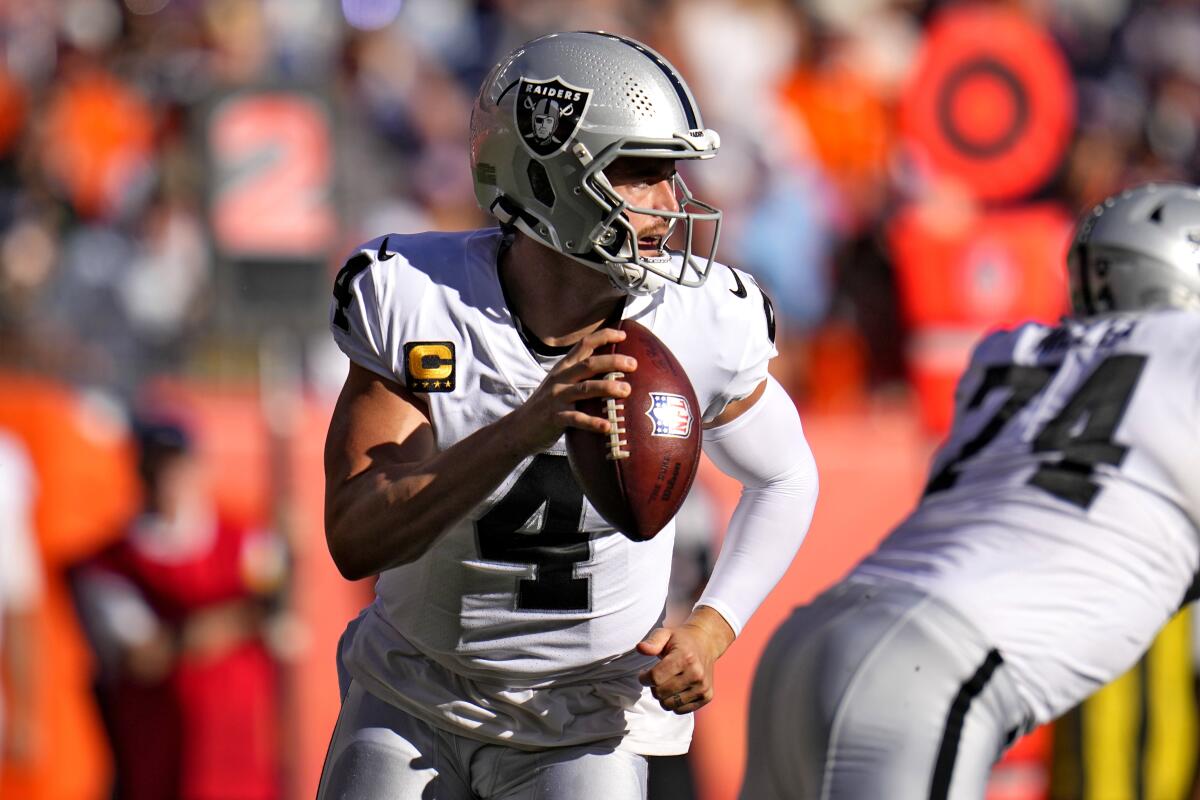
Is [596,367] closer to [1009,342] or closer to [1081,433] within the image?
[1081,433]

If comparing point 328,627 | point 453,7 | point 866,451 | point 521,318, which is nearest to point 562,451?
point 521,318

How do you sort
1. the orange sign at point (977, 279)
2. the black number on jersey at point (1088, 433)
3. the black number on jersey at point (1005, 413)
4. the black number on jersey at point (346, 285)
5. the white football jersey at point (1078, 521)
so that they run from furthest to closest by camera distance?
the orange sign at point (977, 279)
the black number on jersey at point (1005, 413)
the black number on jersey at point (1088, 433)
the white football jersey at point (1078, 521)
the black number on jersey at point (346, 285)

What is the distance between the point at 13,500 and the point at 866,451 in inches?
125

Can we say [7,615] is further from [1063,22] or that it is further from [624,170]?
[1063,22]

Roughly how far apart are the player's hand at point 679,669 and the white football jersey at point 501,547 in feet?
0.49

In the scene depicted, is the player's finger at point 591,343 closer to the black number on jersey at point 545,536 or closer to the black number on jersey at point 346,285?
the black number on jersey at point 545,536

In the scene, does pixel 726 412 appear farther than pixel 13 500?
No

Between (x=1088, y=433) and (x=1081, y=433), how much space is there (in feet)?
0.06

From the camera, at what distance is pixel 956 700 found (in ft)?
11.7

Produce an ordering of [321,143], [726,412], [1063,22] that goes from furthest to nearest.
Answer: [1063,22], [321,143], [726,412]

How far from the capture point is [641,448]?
2676mm

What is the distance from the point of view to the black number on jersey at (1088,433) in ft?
12.6

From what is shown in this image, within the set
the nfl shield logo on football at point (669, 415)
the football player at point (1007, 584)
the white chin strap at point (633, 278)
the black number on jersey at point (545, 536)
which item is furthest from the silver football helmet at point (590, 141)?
the football player at point (1007, 584)

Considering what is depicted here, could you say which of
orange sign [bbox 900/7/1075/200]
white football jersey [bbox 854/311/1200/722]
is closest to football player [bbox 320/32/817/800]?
white football jersey [bbox 854/311/1200/722]
